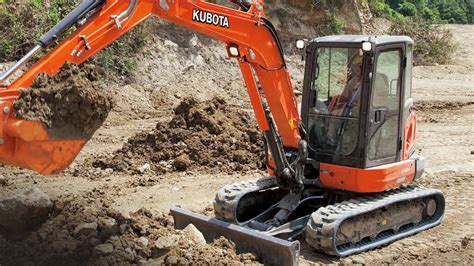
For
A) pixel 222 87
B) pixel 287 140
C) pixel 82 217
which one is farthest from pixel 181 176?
pixel 222 87

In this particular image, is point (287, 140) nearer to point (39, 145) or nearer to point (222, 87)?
point (39, 145)

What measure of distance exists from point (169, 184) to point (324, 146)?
2879mm

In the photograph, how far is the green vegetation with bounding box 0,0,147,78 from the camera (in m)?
13.2

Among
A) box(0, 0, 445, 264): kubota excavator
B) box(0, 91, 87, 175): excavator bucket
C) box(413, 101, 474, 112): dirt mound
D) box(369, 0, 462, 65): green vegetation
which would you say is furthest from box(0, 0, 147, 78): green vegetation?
box(369, 0, 462, 65): green vegetation

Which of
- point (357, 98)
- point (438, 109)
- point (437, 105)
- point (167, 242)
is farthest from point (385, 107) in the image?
point (437, 105)

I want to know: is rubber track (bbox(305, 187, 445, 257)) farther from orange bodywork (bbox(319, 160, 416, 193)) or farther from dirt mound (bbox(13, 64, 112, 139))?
dirt mound (bbox(13, 64, 112, 139))

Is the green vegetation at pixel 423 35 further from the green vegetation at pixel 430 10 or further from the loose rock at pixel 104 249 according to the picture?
the loose rock at pixel 104 249

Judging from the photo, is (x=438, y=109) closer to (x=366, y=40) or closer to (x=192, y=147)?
(x=192, y=147)

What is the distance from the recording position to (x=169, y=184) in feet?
30.3

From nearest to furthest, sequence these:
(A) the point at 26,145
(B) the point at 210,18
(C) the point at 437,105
Result: 1. (A) the point at 26,145
2. (B) the point at 210,18
3. (C) the point at 437,105

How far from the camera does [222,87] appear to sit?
1550 centimetres

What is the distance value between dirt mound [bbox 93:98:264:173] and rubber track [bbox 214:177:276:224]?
2311 millimetres

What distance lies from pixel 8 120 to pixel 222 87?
11.0m

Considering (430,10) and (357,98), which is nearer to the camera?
(357,98)
